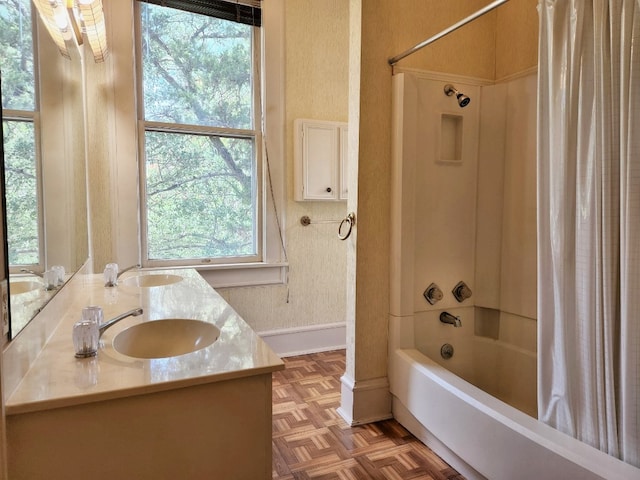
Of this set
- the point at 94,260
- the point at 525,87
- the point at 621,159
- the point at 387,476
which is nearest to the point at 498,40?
the point at 525,87

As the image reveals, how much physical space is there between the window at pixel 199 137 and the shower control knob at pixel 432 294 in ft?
4.53

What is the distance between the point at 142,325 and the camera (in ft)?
4.52

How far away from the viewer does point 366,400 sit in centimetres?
217

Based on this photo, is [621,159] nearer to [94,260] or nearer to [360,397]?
[360,397]

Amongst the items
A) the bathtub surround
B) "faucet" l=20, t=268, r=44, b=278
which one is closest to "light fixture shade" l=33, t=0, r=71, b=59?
"faucet" l=20, t=268, r=44, b=278

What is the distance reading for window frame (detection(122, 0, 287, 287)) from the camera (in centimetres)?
291

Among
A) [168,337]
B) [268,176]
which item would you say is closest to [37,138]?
[168,337]

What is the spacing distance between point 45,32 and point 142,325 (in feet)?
3.15

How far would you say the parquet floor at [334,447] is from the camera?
177 cm

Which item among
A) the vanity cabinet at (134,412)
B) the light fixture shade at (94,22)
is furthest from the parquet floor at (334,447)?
the light fixture shade at (94,22)

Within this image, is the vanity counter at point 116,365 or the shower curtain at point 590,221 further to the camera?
the shower curtain at point 590,221

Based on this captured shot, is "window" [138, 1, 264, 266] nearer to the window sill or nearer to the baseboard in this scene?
the window sill

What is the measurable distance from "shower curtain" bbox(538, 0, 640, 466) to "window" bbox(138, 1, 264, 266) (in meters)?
2.06

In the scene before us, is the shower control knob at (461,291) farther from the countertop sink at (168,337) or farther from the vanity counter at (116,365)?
the countertop sink at (168,337)
